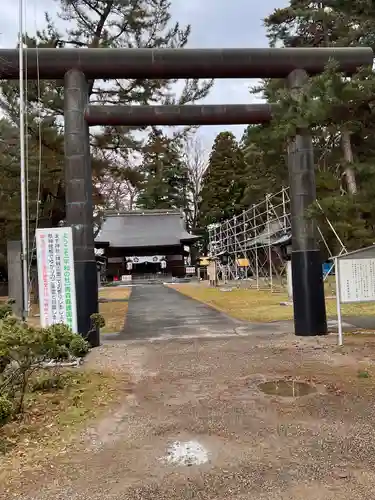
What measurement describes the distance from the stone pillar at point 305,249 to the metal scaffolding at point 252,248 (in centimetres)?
1312

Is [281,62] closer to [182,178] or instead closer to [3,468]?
[3,468]

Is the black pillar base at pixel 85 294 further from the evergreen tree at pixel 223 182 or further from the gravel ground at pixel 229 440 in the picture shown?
the evergreen tree at pixel 223 182

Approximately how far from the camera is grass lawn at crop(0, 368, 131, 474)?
132 inches

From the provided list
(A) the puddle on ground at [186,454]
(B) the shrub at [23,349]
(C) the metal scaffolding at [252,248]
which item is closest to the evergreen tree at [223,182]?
(C) the metal scaffolding at [252,248]

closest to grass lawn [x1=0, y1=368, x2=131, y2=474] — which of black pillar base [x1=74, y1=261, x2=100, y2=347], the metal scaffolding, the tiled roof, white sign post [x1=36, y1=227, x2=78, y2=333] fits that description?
white sign post [x1=36, y1=227, x2=78, y2=333]

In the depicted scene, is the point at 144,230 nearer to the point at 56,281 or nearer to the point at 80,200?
the point at 80,200

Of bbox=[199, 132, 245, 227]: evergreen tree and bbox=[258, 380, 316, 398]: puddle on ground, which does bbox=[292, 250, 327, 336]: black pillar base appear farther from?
bbox=[199, 132, 245, 227]: evergreen tree

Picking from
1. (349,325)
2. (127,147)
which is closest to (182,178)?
(127,147)

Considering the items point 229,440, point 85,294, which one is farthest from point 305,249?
point 229,440

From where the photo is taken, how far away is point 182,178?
47.9 metres

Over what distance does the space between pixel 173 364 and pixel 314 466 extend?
3470 mm

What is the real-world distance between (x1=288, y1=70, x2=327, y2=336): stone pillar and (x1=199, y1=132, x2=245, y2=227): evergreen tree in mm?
30346

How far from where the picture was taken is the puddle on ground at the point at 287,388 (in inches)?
182

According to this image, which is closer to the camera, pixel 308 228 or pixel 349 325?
pixel 308 228
